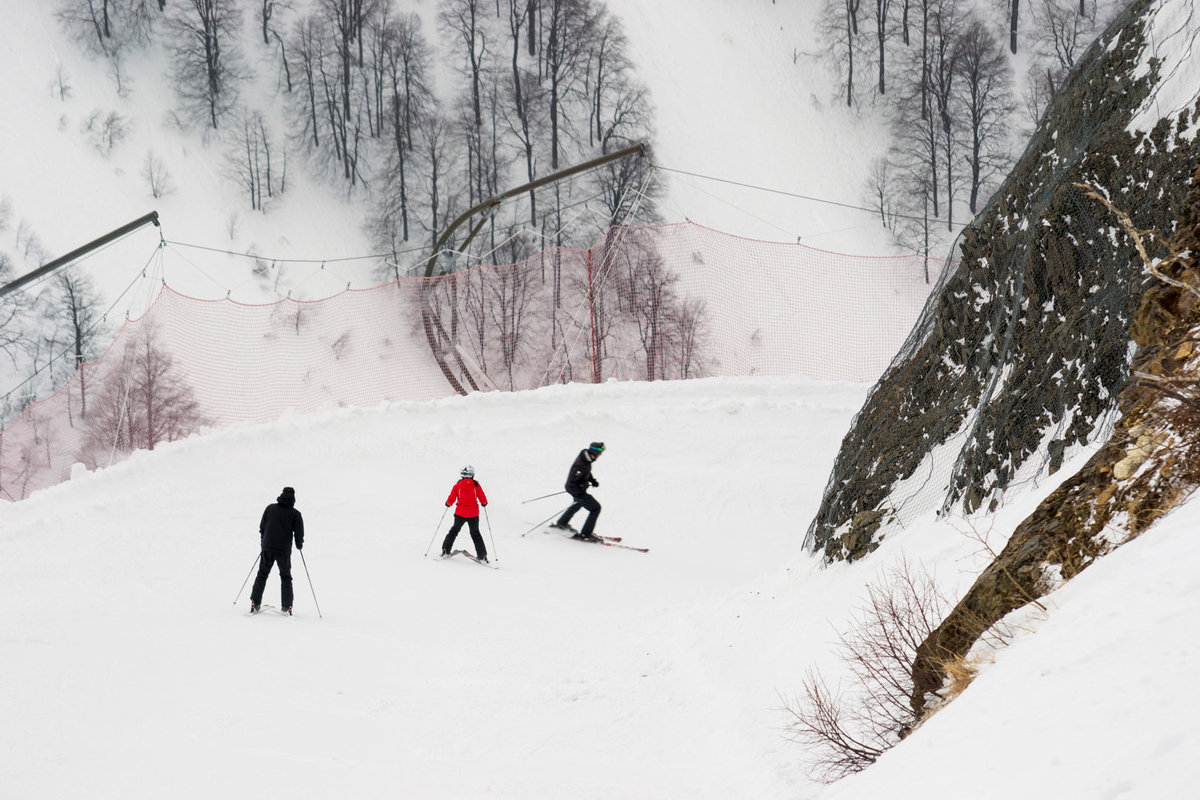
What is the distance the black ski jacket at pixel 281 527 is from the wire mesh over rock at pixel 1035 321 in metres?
5.51

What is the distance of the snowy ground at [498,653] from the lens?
3430 millimetres

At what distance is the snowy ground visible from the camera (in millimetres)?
3430

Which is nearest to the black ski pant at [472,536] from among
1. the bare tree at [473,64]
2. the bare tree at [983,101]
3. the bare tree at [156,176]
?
the bare tree at [473,64]

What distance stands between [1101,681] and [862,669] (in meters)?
2.76

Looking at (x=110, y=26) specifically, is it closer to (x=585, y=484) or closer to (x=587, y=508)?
(x=585, y=484)

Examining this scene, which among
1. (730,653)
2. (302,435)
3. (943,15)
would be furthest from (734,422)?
(943,15)

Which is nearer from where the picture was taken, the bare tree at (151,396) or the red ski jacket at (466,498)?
the red ski jacket at (466,498)

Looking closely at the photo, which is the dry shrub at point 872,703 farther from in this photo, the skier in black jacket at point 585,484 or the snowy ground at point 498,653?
the skier in black jacket at point 585,484

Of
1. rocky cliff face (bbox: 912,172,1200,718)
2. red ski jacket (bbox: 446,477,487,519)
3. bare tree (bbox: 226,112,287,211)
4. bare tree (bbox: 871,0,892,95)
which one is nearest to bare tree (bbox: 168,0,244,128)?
bare tree (bbox: 226,112,287,211)

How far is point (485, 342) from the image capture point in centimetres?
2736

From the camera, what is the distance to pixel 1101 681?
3.26 metres

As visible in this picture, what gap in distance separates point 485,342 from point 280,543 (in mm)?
18071

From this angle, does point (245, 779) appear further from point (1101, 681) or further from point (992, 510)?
point (992, 510)

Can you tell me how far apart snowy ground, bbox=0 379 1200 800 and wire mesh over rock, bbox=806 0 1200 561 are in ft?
2.55
